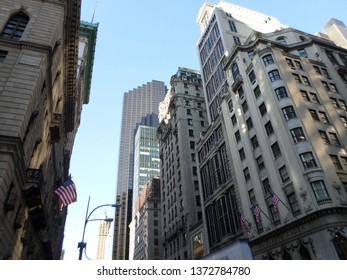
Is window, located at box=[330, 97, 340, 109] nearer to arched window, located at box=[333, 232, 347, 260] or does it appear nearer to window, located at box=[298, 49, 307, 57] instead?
window, located at box=[298, 49, 307, 57]

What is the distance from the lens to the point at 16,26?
25578 mm

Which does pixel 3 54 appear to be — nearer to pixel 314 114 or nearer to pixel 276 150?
pixel 276 150

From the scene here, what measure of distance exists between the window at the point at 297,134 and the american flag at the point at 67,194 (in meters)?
25.1

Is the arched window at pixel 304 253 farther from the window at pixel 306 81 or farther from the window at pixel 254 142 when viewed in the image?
the window at pixel 306 81

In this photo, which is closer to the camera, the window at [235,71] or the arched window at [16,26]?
the arched window at [16,26]

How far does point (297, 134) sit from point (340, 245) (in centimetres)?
1295

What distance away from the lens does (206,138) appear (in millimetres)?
57812

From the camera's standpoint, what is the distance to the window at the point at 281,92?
125 ft

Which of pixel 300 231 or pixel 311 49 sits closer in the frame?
pixel 300 231

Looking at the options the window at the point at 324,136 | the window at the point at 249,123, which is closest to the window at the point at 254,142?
the window at the point at 249,123

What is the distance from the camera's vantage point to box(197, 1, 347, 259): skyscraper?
30094mm

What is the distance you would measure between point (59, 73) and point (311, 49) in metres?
39.7

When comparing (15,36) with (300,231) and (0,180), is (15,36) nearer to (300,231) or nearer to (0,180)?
(0,180)
